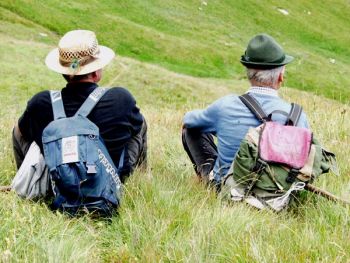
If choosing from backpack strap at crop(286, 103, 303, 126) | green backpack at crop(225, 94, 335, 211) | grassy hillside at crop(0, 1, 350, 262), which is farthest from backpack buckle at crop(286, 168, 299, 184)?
backpack strap at crop(286, 103, 303, 126)

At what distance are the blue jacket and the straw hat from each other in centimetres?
116

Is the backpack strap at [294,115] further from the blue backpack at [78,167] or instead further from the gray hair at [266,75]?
the blue backpack at [78,167]

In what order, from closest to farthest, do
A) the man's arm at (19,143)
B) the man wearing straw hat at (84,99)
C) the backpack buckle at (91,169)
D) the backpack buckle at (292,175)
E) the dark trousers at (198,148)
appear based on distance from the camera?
the backpack buckle at (91,169) < the backpack buckle at (292,175) < the man wearing straw hat at (84,99) < the man's arm at (19,143) < the dark trousers at (198,148)

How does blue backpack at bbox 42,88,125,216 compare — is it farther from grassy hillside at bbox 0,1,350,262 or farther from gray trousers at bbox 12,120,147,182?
gray trousers at bbox 12,120,147,182

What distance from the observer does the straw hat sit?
17.4 ft

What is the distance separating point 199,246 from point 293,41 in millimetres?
45865

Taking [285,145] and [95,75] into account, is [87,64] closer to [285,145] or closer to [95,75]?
[95,75]

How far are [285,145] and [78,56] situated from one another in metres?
1.95

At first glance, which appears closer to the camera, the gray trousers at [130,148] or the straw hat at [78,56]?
the straw hat at [78,56]

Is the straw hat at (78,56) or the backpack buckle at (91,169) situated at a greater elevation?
the straw hat at (78,56)

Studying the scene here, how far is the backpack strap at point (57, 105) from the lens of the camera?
5.13 meters

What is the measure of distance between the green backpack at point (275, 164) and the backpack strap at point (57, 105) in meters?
1.55

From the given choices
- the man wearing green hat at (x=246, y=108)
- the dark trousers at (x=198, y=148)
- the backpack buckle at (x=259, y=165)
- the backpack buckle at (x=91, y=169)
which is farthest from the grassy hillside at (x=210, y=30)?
the backpack buckle at (x=91, y=169)

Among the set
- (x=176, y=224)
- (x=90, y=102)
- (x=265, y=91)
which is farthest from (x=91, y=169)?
(x=265, y=91)
